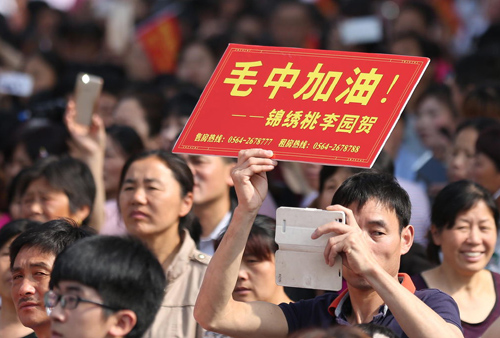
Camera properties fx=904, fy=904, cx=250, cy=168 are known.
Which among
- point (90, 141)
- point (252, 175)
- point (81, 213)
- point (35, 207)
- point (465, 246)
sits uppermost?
point (90, 141)

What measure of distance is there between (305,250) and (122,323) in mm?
788

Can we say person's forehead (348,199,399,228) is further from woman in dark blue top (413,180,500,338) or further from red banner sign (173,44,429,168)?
woman in dark blue top (413,180,500,338)

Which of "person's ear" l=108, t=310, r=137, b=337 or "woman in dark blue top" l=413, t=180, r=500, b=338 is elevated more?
"woman in dark blue top" l=413, t=180, r=500, b=338

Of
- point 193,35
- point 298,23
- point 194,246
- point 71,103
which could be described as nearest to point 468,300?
point 194,246

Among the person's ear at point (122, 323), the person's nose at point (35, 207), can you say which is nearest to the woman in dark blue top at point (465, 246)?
the person's ear at point (122, 323)

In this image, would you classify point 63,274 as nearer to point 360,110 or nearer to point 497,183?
point 360,110

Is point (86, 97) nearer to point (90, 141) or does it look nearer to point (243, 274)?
point (90, 141)

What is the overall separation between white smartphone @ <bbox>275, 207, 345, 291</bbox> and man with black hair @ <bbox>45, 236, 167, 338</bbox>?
1.80 feet

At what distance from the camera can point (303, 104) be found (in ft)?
12.5

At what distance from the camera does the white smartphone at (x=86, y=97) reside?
21.5 feet

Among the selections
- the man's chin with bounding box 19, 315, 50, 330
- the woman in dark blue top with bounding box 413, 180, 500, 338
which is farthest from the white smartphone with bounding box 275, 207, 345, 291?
the woman in dark blue top with bounding box 413, 180, 500, 338

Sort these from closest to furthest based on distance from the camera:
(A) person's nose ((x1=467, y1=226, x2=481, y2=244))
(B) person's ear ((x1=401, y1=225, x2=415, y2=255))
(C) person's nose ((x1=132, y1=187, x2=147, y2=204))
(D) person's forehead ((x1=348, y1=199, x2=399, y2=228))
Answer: (D) person's forehead ((x1=348, y1=199, x2=399, y2=228)) → (B) person's ear ((x1=401, y1=225, x2=415, y2=255)) → (A) person's nose ((x1=467, y1=226, x2=481, y2=244)) → (C) person's nose ((x1=132, y1=187, x2=147, y2=204))

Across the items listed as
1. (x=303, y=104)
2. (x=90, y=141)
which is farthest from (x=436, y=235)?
(x=90, y=141)

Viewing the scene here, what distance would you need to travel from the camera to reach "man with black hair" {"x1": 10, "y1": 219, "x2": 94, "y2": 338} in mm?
4125
